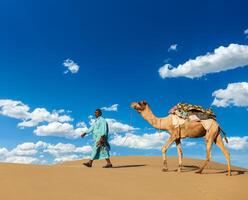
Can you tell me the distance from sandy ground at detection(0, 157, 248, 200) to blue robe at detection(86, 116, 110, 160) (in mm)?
2477

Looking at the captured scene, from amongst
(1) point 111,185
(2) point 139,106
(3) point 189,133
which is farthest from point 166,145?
(1) point 111,185

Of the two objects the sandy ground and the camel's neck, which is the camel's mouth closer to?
the camel's neck

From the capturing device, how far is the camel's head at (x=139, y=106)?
60.8ft

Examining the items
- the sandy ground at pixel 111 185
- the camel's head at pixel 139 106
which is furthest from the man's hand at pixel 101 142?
the sandy ground at pixel 111 185

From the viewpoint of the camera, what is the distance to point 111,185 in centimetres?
1232

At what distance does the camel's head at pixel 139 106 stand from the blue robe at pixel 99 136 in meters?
1.50

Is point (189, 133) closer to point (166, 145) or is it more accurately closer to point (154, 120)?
point (166, 145)

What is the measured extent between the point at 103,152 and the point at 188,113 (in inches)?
146

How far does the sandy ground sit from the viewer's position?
10977 mm

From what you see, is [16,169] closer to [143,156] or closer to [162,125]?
[162,125]

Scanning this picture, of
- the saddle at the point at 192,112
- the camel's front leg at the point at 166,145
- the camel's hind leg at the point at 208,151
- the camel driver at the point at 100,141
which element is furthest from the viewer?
the camel driver at the point at 100,141

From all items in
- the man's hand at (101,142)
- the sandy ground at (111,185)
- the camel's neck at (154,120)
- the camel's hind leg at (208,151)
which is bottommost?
the sandy ground at (111,185)

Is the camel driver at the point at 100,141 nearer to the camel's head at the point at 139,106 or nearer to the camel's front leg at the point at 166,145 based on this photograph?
the camel's head at the point at 139,106

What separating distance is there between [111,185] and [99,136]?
5453 mm
